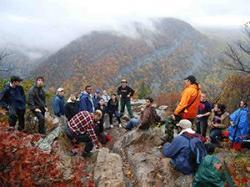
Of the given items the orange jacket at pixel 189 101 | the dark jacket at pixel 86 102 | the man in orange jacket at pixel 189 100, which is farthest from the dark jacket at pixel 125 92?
the orange jacket at pixel 189 101

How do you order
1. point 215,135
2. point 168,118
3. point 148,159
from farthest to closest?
1. point 215,135
2. point 168,118
3. point 148,159

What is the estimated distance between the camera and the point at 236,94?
31875mm

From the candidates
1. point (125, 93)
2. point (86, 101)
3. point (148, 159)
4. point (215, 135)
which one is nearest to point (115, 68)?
point (125, 93)

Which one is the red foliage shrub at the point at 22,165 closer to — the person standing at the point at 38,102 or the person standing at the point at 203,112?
the person standing at the point at 38,102

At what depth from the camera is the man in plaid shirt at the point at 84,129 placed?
10.4 metres

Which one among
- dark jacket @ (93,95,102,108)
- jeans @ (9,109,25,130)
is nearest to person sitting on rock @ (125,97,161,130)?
dark jacket @ (93,95,102,108)

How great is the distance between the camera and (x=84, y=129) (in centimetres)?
1051

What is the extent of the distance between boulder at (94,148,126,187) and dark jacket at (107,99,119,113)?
469 cm

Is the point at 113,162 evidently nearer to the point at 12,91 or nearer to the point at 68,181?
the point at 68,181

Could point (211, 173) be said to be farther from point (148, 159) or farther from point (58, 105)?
point (58, 105)

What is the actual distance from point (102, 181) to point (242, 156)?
4.23 m

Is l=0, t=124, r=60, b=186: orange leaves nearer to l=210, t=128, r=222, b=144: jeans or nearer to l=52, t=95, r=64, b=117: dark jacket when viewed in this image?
l=52, t=95, r=64, b=117: dark jacket

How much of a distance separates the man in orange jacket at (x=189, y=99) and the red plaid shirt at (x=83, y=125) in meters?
2.36

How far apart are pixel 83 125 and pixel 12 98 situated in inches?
81.8
